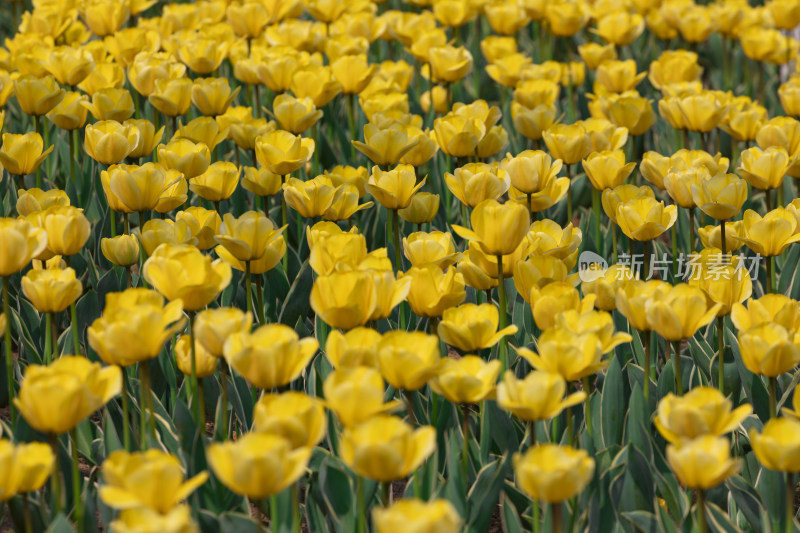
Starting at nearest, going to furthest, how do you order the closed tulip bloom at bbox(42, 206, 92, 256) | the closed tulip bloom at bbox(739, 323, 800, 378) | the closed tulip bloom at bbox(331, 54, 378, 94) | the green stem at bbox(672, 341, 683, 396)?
the closed tulip bloom at bbox(739, 323, 800, 378), the green stem at bbox(672, 341, 683, 396), the closed tulip bloom at bbox(42, 206, 92, 256), the closed tulip bloom at bbox(331, 54, 378, 94)

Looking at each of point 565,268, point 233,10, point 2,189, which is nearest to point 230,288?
point 565,268

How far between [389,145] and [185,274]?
1129mm

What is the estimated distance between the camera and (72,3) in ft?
16.1

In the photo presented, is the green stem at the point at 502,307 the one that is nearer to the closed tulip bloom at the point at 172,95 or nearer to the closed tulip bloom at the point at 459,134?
the closed tulip bloom at the point at 459,134

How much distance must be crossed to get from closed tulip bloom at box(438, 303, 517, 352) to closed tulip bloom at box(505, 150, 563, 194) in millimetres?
755

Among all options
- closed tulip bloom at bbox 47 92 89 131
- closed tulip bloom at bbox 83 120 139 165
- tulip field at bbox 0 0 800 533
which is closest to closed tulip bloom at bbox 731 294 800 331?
tulip field at bbox 0 0 800 533

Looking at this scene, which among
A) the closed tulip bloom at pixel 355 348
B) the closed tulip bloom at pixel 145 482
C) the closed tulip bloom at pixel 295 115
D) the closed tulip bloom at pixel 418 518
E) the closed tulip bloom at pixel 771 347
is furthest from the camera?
the closed tulip bloom at pixel 295 115

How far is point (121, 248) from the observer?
9.02 ft

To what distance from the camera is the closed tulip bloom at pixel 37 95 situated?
11.4 feet

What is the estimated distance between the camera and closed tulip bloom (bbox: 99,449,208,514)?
5.15 feet

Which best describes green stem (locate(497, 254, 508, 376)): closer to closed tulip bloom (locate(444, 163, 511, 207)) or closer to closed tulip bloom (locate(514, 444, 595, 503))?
closed tulip bloom (locate(444, 163, 511, 207))

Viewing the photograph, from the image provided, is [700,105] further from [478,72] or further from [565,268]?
[478,72]

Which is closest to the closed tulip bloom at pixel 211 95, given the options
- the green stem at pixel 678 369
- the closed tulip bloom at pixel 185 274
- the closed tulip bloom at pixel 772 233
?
the closed tulip bloom at pixel 185 274

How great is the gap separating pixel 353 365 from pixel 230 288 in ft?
3.78
